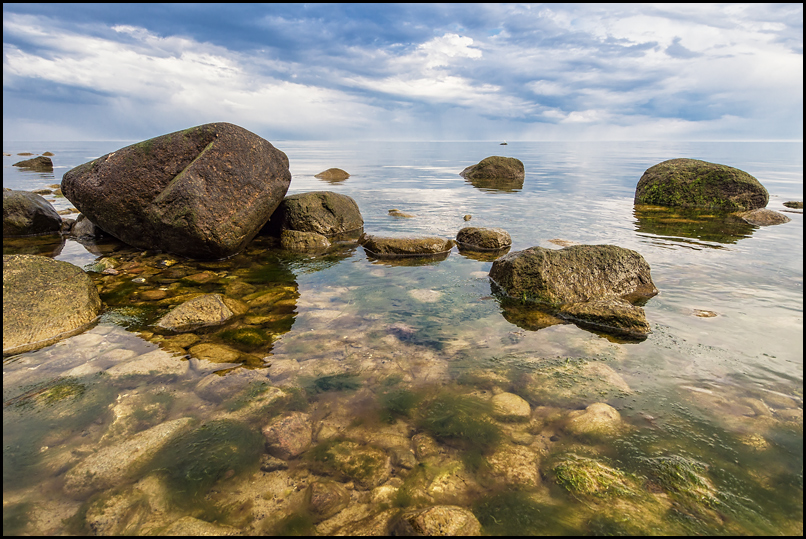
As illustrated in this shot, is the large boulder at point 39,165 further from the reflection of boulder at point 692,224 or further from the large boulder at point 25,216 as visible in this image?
the reflection of boulder at point 692,224

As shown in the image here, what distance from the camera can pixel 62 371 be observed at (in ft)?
17.9

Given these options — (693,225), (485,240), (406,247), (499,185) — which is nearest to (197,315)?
(406,247)

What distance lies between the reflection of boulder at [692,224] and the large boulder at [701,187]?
3.60ft

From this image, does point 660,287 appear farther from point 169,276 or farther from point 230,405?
point 169,276

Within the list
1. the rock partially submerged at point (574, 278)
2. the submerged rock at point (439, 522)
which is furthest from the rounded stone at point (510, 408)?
the rock partially submerged at point (574, 278)

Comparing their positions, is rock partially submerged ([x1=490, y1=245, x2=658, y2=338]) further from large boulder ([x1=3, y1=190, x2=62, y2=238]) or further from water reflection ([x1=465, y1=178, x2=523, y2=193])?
water reflection ([x1=465, y1=178, x2=523, y2=193])

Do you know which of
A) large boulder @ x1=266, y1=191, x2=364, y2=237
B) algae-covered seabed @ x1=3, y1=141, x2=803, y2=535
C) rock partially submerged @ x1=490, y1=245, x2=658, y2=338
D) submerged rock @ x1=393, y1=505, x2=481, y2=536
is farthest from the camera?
large boulder @ x1=266, y1=191, x2=364, y2=237

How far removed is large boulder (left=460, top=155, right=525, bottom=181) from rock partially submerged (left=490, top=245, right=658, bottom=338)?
2675cm

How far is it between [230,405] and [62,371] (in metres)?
2.64

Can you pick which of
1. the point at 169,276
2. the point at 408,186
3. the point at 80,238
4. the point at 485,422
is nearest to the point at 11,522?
the point at 485,422

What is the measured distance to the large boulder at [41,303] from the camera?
608 cm

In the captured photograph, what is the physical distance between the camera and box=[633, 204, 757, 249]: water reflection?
13.3 metres

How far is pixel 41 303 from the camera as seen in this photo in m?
6.45

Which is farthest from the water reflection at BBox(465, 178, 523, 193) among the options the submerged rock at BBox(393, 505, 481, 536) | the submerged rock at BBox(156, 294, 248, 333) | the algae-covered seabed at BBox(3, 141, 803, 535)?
the submerged rock at BBox(393, 505, 481, 536)
